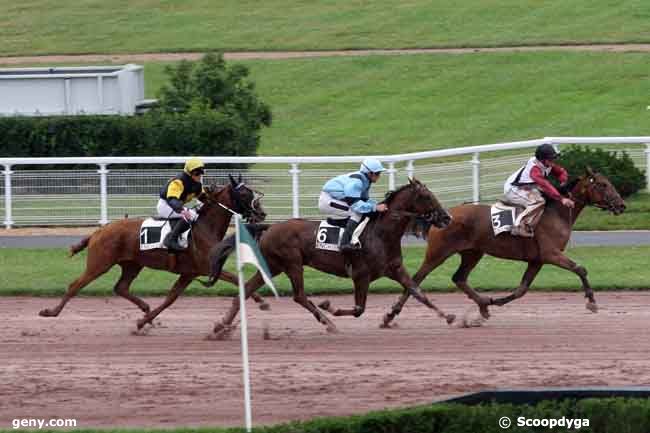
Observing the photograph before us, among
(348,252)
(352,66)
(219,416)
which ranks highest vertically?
(352,66)

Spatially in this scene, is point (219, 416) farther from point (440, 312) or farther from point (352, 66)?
point (352, 66)

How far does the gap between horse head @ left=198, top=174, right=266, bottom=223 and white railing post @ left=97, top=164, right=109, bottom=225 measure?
21.0 ft

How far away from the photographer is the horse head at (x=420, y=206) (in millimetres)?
14453

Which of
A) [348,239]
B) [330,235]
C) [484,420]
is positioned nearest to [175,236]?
[330,235]

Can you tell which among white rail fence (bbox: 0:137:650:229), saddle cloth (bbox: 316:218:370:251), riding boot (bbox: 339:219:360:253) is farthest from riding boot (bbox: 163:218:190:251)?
white rail fence (bbox: 0:137:650:229)

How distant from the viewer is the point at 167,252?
15.1 metres

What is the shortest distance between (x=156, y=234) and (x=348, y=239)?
80.5 inches

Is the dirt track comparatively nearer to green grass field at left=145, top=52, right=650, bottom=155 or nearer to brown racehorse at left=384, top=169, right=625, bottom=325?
brown racehorse at left=384, top=169, right=625, bottom=325

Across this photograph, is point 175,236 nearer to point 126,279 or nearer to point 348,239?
point 126,279

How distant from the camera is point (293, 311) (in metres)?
16.3

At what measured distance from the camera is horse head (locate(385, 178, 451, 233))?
14453 millimetres

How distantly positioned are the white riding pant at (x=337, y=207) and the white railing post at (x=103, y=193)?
22.1 ft

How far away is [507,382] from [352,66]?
24.0 m

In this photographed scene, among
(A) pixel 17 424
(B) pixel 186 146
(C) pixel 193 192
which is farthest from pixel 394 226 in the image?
(B) pixel 186 146
